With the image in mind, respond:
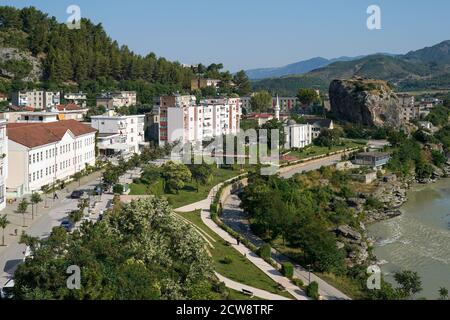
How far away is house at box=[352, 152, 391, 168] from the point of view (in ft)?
70.0

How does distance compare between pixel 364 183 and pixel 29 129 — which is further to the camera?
pixel 364 183

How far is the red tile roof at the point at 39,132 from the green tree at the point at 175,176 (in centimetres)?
288

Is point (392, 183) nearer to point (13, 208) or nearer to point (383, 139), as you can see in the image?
point (383, 139)

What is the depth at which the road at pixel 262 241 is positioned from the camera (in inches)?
348

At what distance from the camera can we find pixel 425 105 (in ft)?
130

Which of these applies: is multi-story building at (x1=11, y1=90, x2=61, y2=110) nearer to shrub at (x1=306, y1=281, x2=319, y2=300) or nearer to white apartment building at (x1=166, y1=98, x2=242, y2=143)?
white apartment building at (x1=166, y1=98, x2=242, y2=143)

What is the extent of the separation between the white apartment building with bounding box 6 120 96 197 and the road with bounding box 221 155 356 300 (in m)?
4.36


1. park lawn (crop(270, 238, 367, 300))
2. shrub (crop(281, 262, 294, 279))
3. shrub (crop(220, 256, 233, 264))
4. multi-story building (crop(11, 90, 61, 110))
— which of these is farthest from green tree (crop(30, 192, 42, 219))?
multi-story building (crop(11, 90, 61, 110))

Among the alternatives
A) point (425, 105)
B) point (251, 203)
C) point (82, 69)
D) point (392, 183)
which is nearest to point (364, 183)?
point (392, 183)

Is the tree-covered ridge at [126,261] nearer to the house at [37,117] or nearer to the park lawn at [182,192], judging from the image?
the park lawn at [182,192]

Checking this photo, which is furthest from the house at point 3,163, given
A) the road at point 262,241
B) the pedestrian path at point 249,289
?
the pedestrian path at point 249,289

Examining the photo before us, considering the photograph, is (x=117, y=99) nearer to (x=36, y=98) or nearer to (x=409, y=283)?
(x=36, y=98)

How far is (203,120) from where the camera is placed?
2289cm
